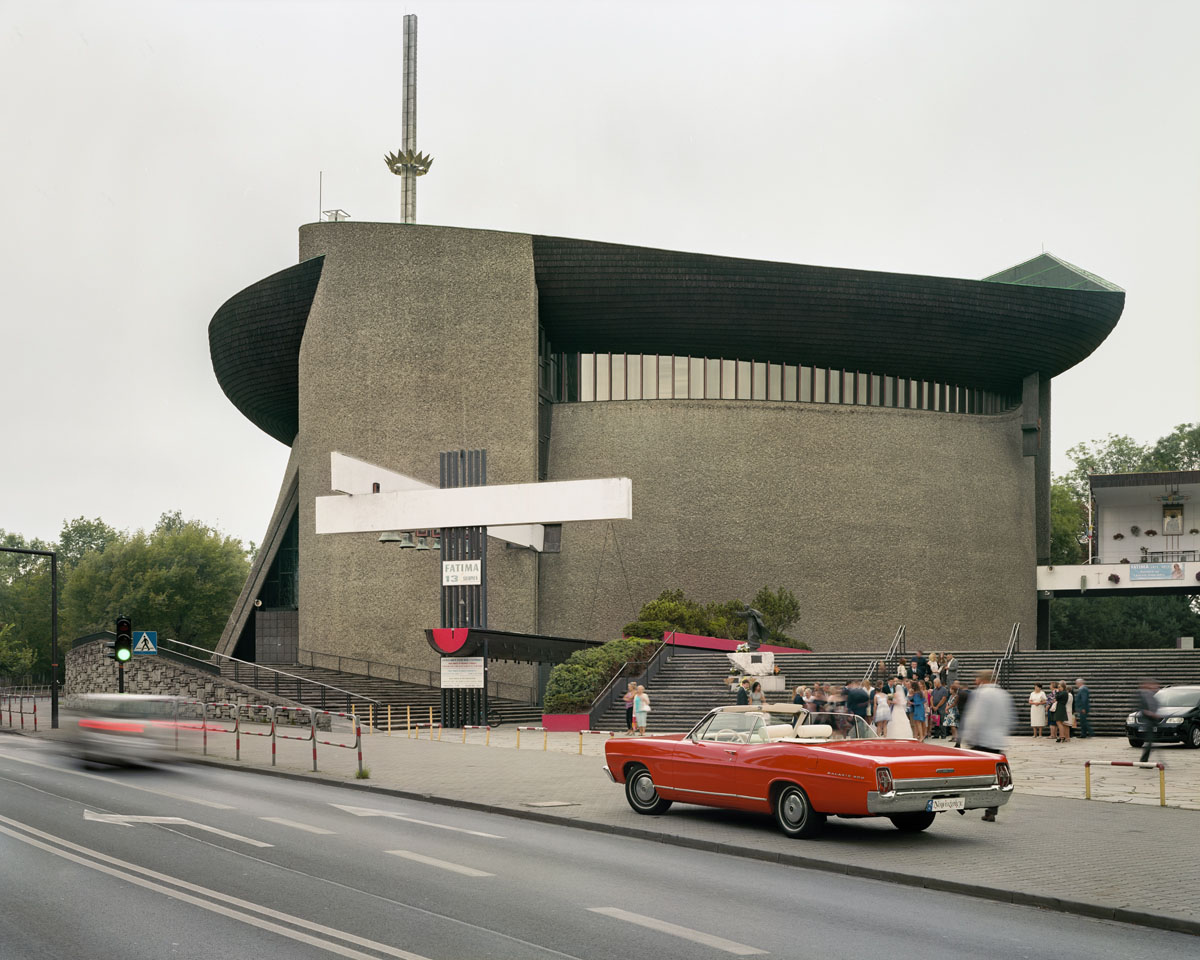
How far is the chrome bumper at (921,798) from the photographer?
12492 mm

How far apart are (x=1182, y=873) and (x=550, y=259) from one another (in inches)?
1613

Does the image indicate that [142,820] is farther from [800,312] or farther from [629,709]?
[800,312]

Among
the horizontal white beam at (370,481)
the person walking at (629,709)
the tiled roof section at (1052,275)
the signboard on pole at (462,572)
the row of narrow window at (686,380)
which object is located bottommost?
the person walking at (629,709)

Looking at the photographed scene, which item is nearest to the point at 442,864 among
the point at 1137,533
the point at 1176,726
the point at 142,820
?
the point at 142,820

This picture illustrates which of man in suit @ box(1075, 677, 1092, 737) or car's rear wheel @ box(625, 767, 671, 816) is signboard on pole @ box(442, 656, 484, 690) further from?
car's rear wheel @ box(625, 767, 671, 816)

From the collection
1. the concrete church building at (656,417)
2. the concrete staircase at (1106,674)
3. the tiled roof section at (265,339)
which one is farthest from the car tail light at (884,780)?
the tiled roof section at (265,339)

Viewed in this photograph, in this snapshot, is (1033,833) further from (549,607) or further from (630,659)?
(549,607)

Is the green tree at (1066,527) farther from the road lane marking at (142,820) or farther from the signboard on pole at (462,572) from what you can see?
the road lane marking at (142,820)

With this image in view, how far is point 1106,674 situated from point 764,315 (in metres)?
22.6

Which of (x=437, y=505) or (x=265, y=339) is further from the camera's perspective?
(x=265, y=339)

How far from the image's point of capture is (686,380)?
177 ft

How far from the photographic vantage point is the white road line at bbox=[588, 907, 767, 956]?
7.93m

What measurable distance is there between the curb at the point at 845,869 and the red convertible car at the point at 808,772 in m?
0.95

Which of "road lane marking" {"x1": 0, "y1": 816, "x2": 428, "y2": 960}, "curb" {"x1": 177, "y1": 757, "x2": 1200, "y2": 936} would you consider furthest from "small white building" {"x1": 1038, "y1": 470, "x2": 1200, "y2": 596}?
"road lane marking" {"x1": 0, "y1": 816, "x2": 428, "y2": 960}
